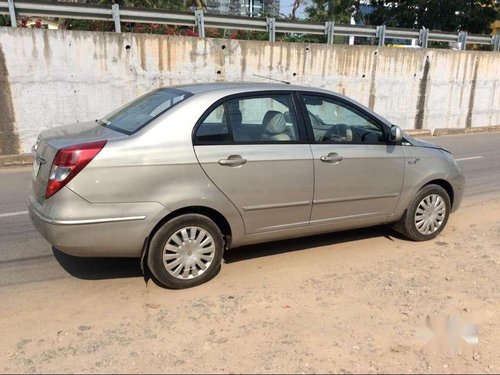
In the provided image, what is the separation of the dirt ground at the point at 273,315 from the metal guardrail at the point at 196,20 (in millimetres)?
7306

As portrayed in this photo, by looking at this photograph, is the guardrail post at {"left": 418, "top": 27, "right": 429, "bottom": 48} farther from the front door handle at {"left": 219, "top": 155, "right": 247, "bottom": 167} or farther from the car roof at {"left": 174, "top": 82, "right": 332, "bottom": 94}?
the front door handle at {"left": 219, "top": 155, "right": 247, "bottom": 167}

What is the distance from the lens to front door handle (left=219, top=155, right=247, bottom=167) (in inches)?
157

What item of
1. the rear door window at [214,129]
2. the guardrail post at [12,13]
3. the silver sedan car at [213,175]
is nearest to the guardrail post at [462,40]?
the silver sedan car at [213,175]

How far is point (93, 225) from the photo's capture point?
144 inches

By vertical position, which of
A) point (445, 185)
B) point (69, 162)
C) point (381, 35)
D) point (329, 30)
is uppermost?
point (329, 30)

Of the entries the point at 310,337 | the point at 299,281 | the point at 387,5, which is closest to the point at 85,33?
A: the point at 299,281

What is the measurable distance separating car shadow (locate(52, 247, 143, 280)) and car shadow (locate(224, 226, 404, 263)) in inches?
35.1

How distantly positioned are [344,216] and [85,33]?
7515mm

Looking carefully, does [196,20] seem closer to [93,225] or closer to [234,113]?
[234,113]

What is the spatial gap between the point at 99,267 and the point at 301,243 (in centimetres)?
→ 204

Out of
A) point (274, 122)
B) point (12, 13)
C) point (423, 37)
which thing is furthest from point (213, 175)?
point (423, 37)

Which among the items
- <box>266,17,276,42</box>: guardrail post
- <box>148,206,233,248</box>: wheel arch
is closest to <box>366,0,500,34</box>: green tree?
<box>266,17,276,42</box>: guardrail post

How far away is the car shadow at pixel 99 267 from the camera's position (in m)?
4.30

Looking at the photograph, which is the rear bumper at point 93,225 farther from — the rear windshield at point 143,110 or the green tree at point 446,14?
the green tree at point 446,14
